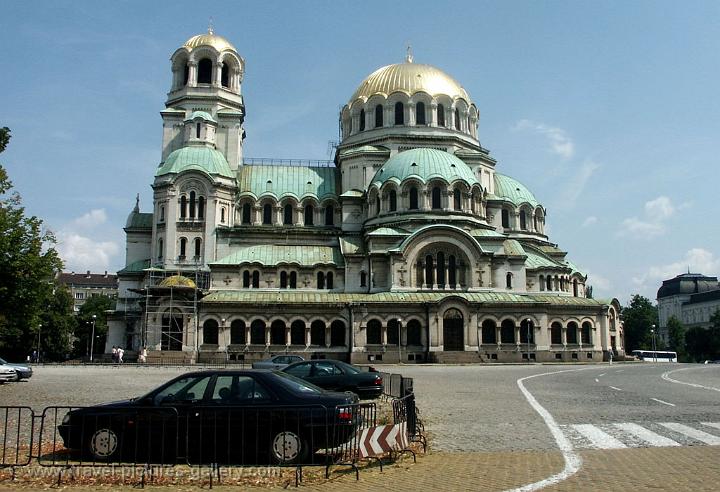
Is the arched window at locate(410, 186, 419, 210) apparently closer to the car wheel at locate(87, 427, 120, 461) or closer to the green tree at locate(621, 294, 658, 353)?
the car wheel at locate(87, 427, 120, 461)

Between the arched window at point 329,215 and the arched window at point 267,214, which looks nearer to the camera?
the arched window at point 267,214

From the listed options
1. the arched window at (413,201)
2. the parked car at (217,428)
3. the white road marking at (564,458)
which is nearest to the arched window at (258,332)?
the arched window at (413,201)

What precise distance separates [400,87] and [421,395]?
5147 centimetres

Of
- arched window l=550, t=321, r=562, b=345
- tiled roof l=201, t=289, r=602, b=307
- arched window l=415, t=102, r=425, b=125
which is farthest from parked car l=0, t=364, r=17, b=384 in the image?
arched window l=415, t=102, r=425, b=125

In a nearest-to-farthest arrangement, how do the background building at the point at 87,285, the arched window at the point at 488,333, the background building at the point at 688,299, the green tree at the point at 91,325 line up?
the arched window at the point at 488,333 < the green tree at the point at 91,325 < the background building at the point at 688,299 < the background building at the point at 87,285

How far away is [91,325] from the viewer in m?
95.3

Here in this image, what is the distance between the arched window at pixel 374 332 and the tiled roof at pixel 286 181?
1658 cm

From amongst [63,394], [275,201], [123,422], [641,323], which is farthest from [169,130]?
[641,323]

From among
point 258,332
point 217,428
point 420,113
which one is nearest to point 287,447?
point 217,428

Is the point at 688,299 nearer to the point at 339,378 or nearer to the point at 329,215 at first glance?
the point at 329,215

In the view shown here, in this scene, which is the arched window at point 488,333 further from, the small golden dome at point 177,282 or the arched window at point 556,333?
the small golden dome at point 177,282

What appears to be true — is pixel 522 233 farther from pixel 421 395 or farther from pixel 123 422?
pixel 123 422

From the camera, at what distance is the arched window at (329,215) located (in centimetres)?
7075

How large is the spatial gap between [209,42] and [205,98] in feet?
18.8
